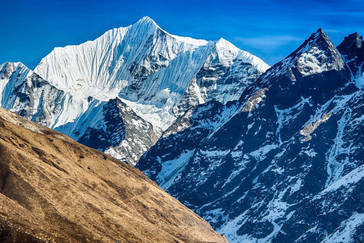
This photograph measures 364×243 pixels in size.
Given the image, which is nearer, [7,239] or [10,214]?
[7,239]

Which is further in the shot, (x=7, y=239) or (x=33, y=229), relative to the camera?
(x=33, y=229)

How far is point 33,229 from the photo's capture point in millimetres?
187875

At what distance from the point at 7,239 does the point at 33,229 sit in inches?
507

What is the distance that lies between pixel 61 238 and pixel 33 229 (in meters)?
8.02

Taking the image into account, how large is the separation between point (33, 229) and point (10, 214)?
10.6 metres

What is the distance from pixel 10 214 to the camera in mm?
195125

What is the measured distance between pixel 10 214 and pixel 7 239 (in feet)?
66.4

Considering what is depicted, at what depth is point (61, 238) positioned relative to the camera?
192 meters

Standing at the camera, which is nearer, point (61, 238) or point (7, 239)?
point (7, 239)
